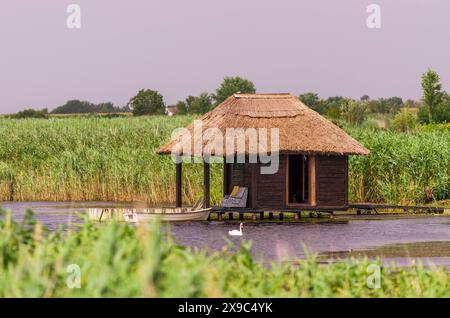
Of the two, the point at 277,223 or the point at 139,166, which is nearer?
the point at 277,223

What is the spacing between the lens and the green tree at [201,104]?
97944 millimetres

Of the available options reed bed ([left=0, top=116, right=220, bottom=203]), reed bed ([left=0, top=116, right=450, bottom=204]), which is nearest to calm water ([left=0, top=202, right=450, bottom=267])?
reed bed ([left=0, top=116, right=450, bottom=204])

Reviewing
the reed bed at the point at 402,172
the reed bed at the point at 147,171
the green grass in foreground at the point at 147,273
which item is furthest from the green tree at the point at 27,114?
the green grass in foreground at the point at 147,273

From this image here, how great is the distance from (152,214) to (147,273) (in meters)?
20.6

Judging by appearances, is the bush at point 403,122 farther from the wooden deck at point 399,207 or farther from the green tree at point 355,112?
the wooden deck at point 399,207

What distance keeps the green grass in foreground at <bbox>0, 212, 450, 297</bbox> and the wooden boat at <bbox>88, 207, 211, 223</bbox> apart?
50.0 ft

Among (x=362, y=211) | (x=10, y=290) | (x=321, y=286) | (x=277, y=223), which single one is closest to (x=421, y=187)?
(x=362, y=211)

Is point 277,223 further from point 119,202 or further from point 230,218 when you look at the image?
point 119,202

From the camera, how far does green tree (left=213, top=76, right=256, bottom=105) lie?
104831 mm

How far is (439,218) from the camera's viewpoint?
34.1 metres

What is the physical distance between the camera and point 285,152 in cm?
3319

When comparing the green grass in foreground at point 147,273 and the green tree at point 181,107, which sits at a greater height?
the green tree at point 181,107

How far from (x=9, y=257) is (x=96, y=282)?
7.39 feet

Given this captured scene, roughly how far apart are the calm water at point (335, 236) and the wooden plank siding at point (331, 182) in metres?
0.64
